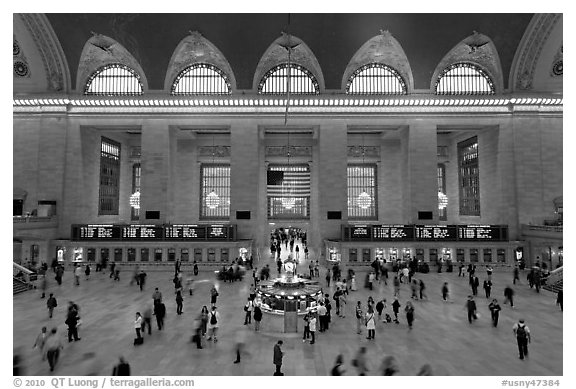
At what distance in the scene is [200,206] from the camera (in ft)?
100

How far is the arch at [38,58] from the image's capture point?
21109mm

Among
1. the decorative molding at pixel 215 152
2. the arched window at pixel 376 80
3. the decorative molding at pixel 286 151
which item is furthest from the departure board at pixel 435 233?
the decorative molding at pixel 215 152

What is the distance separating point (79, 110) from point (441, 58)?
81.1ft

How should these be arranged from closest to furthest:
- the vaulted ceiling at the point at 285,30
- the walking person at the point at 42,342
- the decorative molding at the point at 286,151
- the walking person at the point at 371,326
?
1. the walking person at the point at 42,342
2. the walking person at the point at 371,326
3. the vaulted ceiling at the point at 285,30
4. the decorative molding at the point at 286,151

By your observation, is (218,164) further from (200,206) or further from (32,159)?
(32,159)

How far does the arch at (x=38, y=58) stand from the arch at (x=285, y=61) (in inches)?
505

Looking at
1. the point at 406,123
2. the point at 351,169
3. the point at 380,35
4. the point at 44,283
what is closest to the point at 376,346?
the point at 44,283

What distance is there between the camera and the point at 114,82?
78.9 feet

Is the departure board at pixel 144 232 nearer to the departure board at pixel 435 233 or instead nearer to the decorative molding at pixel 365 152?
the departure board at pixel 435 233

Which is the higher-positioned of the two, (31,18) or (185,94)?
(31,18)

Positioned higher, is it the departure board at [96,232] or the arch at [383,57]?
the arch at [383,57]

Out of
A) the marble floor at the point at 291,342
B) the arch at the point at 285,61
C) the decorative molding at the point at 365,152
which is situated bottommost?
the marble floor at the point at 291,342

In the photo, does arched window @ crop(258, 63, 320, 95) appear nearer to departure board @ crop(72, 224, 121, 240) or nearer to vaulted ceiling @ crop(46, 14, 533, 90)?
vaulted ceiling @ crop(46, 14, 533, 90)

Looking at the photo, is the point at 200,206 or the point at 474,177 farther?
the point at 200,206
